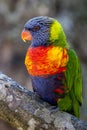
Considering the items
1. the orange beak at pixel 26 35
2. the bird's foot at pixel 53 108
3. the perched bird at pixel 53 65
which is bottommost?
the bird's foot at pixel 53 108

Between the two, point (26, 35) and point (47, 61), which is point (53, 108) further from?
point (26, 35)

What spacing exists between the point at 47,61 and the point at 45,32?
276 mm

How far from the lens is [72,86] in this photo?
3.17 m

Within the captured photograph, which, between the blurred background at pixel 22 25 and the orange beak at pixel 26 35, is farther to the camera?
the blurred background at pixel 22 25

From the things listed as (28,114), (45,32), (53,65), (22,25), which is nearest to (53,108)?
(28,114)

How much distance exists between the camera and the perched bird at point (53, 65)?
3041 millimetres

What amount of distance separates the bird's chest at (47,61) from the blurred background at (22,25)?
9.17 feet

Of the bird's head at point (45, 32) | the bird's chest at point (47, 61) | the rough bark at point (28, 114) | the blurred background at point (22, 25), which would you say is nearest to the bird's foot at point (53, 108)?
the rough bark at point (28, 114)

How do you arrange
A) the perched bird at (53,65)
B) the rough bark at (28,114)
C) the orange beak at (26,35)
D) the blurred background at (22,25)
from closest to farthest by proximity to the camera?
the rough bark at (28,114), the perched bird at (53,65), the orange beak at (26,35), the blurred background at (22,25)

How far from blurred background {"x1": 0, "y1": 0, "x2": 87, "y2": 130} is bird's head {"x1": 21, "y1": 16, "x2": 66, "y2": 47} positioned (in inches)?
107

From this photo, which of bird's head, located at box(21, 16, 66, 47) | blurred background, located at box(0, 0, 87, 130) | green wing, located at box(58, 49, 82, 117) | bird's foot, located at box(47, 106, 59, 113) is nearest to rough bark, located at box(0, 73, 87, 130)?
bird's foot, located at box(47, 106, 59, 113)

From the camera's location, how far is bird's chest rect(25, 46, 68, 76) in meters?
3.02

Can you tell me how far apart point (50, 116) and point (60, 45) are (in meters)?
0.56

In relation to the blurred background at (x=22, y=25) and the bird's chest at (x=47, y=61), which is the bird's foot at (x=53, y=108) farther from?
the blurred background at (x=22, y=25)
